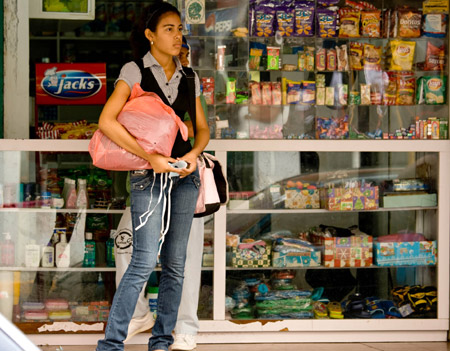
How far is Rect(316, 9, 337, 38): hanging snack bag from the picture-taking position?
16.4 feet

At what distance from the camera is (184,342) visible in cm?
432

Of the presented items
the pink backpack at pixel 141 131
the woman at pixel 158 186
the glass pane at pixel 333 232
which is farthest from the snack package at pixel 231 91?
the pink backpack at pixel 141 131

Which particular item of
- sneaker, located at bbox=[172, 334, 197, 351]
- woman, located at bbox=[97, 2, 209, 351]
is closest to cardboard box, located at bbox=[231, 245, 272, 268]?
sneaker, located at bbox=[172, 334, 197, 351]

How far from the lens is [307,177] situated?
4.93m

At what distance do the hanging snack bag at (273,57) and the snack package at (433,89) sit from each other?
102 cm

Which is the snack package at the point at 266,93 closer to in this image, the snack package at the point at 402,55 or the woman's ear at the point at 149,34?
the snack package at the point at 402,55


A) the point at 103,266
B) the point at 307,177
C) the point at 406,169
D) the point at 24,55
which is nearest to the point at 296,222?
the point at 307,177

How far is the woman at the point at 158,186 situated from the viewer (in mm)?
3449

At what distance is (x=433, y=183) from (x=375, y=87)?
785 millimetres

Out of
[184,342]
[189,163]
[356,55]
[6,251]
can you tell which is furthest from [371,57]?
[6,251]

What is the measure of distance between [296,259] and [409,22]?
1.83m

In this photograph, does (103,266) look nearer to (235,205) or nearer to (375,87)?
(235,205)

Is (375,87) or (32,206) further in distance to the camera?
(375,87)

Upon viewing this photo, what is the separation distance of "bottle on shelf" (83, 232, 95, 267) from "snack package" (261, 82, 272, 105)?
4.93 ft
